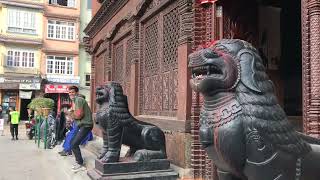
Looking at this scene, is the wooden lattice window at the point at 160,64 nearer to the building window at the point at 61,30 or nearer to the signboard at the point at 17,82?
the signboard at the point at 17,82

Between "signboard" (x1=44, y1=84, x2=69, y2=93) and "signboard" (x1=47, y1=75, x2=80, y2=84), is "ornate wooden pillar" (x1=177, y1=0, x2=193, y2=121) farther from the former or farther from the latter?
"signboard" (x1=47, y1=75, x2=80, y2=84)

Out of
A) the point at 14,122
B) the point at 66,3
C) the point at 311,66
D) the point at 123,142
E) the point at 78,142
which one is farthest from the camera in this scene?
the point at 66,3

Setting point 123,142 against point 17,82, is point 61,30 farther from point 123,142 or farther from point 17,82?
point 123,142

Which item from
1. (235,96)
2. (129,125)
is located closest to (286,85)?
(129,125)

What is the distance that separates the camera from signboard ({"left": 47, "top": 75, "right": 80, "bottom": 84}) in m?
34.7

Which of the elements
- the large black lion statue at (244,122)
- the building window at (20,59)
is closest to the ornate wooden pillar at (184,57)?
the large black lion statue at (244,122)

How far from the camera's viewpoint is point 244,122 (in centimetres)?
333

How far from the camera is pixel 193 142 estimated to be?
22.5 ft

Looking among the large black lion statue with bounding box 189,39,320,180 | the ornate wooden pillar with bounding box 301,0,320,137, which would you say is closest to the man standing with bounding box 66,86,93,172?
the ornate wooden pillar with bounding box 301,0,320,137

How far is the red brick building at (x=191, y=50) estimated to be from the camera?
4.98 meters

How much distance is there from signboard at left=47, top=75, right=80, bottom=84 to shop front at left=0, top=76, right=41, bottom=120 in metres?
1.11

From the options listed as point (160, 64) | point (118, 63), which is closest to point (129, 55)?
point (118, 63)

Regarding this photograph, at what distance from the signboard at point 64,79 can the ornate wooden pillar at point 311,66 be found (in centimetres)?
3147

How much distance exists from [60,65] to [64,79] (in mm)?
1288
